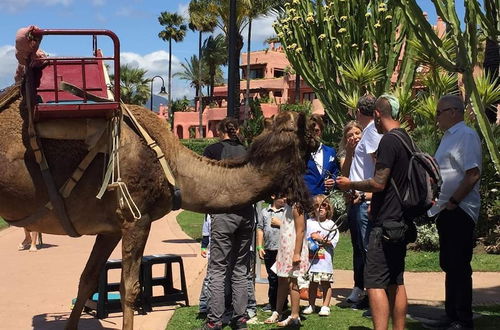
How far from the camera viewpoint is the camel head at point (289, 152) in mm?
5664

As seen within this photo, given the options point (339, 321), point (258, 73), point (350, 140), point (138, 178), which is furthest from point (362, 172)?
point (258, 73)

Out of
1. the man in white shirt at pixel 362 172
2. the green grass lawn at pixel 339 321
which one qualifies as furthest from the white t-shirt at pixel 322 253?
the green grass lawn at pixel 339 321

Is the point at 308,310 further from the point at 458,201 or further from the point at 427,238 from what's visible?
the point at 427,238

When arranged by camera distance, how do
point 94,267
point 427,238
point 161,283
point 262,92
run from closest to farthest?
point 94,267
point 161,283
point 427,238
point 262,92

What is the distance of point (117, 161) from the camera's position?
5270 millimetres

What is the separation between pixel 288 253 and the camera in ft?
23.0

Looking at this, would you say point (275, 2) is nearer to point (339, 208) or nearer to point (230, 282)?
point (339, 208)

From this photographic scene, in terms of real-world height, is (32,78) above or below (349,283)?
above

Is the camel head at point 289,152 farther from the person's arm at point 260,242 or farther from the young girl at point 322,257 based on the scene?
the person's arm at point 260,242

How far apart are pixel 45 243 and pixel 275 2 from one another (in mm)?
30181

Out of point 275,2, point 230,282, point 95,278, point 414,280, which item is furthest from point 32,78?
point 275,2

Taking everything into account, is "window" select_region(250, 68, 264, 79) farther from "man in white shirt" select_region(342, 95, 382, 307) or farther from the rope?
the rope

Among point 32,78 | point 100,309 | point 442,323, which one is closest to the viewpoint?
point 32,78

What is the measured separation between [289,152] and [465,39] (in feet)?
12.2
